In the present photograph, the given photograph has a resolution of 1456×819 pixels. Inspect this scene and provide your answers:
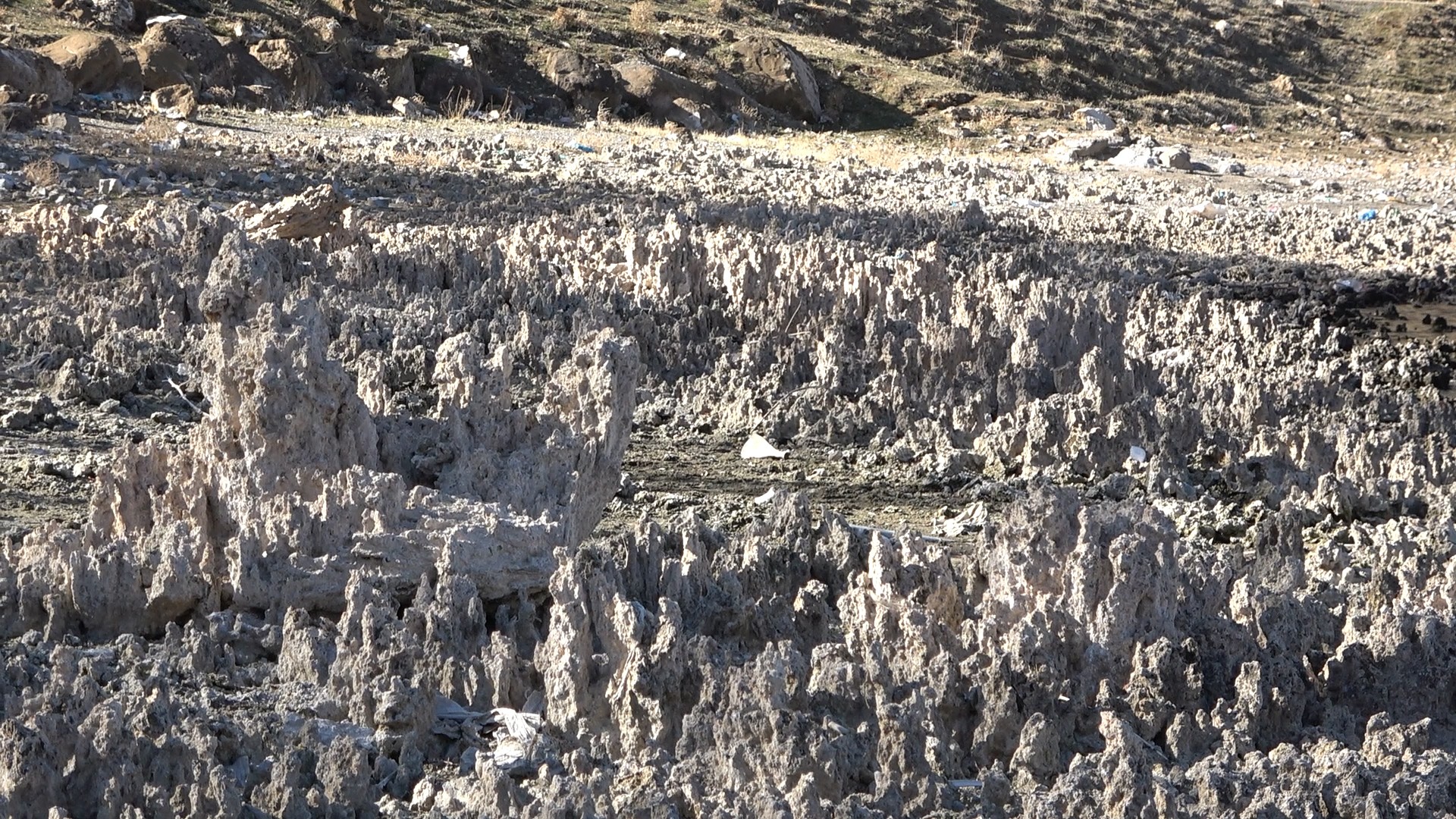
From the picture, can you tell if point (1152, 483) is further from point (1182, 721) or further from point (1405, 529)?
point (1182, 721)

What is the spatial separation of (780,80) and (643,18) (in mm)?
3256

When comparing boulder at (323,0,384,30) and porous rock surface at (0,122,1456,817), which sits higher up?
porous rock surface at (0,122,1456,817)

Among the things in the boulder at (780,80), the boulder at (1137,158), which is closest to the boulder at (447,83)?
the boulder at (780,80)

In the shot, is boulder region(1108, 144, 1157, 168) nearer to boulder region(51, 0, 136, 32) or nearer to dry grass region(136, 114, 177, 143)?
dry grass region(136, 114, 177, 143)

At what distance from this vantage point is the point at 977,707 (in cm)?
414

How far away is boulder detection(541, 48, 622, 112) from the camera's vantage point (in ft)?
79.7

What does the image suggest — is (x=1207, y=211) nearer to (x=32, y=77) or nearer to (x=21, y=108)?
(x=21, y=108)

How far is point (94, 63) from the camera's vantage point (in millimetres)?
18875

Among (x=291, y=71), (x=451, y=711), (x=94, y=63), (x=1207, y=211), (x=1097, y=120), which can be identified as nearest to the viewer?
(x=451, y=711)

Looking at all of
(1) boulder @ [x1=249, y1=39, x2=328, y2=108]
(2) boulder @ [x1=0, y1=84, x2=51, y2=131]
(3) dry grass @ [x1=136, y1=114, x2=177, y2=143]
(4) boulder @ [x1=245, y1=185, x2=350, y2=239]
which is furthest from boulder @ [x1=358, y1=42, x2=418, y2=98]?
(4) boulder @ [x1=245, y1=185, x2=350, y2=239]

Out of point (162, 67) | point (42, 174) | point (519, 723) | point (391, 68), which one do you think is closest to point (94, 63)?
point (162, 67)

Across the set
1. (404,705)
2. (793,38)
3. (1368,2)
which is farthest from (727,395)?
(1368,2)

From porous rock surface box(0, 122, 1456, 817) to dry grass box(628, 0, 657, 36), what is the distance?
65.6 feet

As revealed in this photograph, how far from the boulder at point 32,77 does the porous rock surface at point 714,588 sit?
949 centimetres
